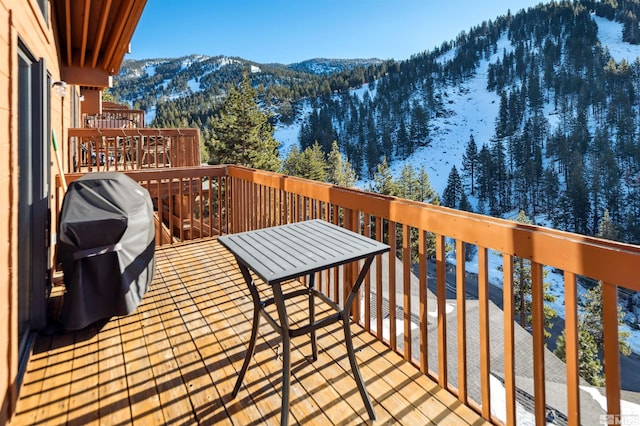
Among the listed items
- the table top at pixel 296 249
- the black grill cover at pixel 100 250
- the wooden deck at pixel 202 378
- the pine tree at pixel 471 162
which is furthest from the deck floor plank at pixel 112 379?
the pine tree at pixel 471 162

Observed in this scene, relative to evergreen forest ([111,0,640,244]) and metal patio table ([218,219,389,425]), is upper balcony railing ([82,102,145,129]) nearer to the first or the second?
metal patio table ([218,219,389,425])

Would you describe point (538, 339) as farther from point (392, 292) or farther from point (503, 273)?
→ point (392, 292)

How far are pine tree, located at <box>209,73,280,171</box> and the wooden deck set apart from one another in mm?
20445

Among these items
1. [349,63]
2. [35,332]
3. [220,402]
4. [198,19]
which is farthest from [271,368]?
[349,63]

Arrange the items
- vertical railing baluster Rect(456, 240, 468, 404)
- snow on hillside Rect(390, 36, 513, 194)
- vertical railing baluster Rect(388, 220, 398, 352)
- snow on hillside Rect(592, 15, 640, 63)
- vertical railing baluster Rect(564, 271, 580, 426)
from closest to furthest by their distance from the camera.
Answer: vertical railing baluster Rect(564, 271, 580, 426)
vertical railing baluster Rect(456, 240, 468, 404)
vertical railing baluster Rect(388, 220, 398, 352)
snow on hillside Rect(390, 36, 513, 194)
snow on hillside Rect(592, 15, 640, 63)

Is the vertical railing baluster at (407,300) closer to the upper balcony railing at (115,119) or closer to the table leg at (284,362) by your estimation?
the table leg at (284,362)

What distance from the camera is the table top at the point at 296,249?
1.58 meters

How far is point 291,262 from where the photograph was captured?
1656 mm

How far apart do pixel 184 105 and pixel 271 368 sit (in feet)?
268

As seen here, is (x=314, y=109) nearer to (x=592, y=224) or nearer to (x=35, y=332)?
(x=592, y=224)

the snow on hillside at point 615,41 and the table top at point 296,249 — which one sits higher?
the snow on hillside at point 615,41

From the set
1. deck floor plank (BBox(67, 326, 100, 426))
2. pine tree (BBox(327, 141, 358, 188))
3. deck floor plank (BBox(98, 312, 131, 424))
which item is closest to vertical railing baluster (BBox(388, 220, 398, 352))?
deck floor plank (BBox(98, 312, 131, 424))

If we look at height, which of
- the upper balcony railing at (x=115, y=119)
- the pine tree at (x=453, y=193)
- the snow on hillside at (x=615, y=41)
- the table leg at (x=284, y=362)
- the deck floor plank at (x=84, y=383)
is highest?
the snow on hillside at (x=615, y=41)

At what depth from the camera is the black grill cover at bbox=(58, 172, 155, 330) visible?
7.91 ft
